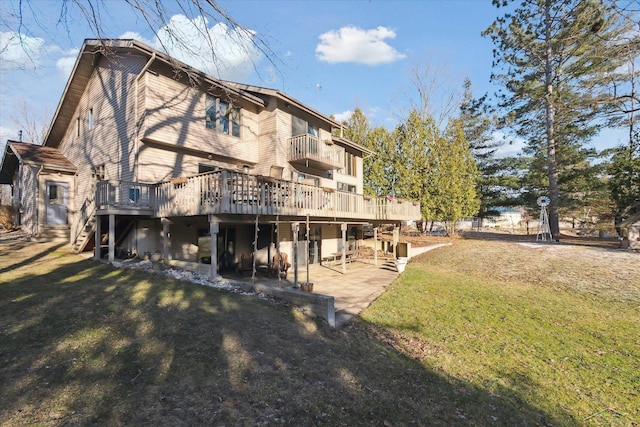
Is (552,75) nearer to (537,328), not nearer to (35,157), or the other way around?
(537,328)

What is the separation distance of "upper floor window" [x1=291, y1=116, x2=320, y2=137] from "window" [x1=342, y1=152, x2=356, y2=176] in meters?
3.50

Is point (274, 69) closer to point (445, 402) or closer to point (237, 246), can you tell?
point (445, 402)

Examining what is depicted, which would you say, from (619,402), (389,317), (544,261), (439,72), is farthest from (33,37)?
(439,72)

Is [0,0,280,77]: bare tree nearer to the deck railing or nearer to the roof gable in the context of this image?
the roof gable

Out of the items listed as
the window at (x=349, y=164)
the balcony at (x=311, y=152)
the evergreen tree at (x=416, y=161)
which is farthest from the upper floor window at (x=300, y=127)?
the evergreen tree at (x=416, y=161)

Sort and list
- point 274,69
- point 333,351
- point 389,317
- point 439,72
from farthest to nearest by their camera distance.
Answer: point 439,72 < point 389,317 < point 333,351 < point 274,69

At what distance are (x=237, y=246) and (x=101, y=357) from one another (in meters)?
9.42

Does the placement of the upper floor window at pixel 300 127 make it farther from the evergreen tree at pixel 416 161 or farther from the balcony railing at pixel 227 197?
the evergreen tree at pixel 416 161

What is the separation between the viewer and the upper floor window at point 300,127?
16484mm

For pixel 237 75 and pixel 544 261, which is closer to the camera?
pixel 237 75

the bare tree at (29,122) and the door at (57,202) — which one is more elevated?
the bare tree at (29,122)

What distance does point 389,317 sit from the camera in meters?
8.38

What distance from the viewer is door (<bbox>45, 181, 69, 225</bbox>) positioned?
50.5ft

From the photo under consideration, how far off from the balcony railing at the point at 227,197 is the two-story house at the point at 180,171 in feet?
0.13
